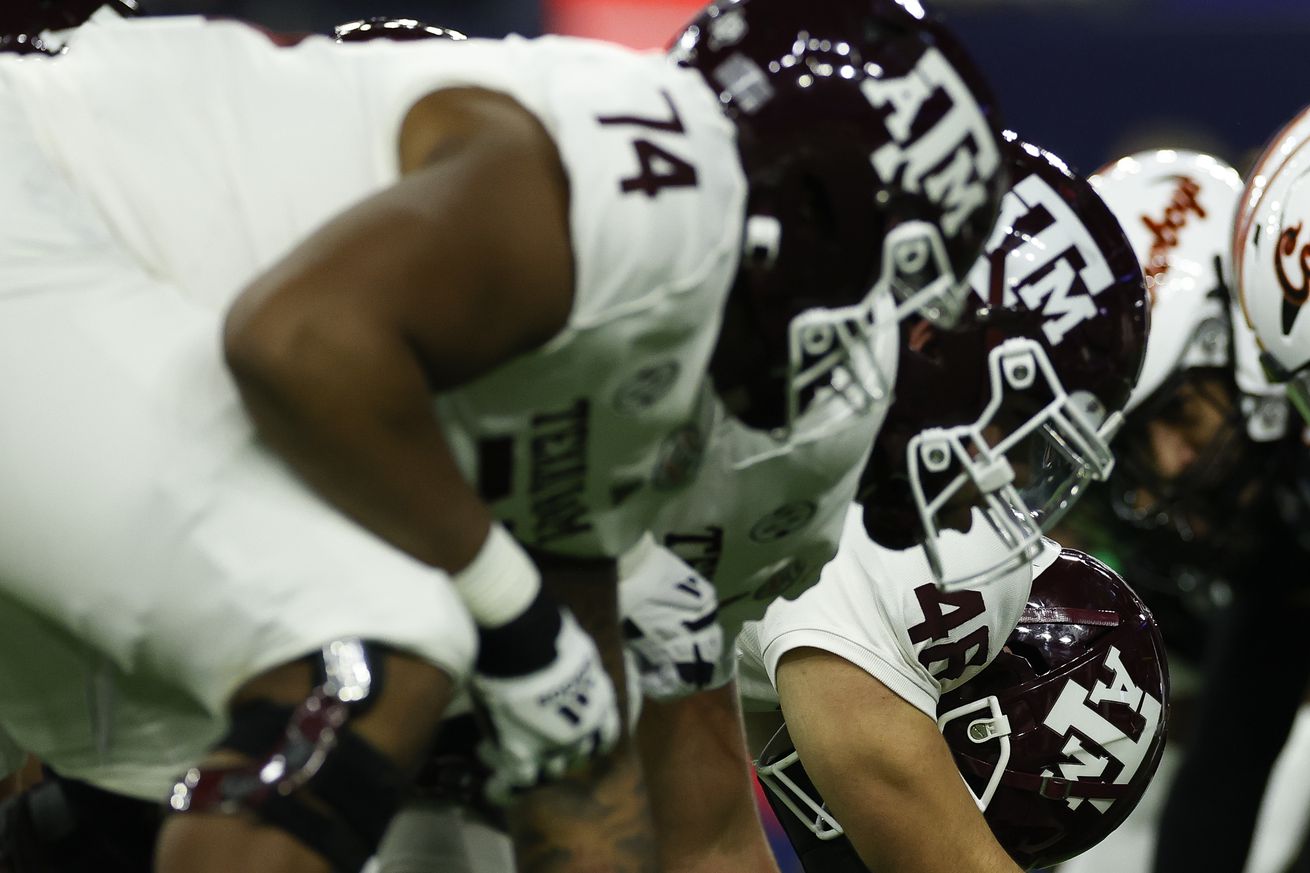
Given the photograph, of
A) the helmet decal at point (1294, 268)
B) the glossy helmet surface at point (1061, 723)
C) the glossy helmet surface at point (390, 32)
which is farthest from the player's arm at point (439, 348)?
the helmet decal at point (1294, 268)

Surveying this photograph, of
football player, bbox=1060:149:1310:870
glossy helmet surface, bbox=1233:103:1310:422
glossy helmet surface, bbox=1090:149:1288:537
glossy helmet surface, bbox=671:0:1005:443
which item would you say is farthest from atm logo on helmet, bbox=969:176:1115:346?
glossy helmet surface, bbox=1090:149:1288:537

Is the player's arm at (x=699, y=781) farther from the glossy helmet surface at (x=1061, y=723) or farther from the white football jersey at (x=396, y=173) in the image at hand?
the white football jersey at (x=396, y=173)

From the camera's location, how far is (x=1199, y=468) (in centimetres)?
396

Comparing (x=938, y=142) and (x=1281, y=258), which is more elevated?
(x=938, y=142)

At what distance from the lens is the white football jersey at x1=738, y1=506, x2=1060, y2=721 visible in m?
2.19

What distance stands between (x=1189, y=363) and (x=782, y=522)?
87.3 inches

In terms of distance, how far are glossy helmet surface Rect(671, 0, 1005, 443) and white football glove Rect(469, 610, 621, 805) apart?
1.08 feet

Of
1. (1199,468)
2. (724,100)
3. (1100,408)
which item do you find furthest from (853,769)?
(1199,468)

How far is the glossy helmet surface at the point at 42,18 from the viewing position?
7.40 ft

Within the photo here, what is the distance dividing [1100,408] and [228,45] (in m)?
1.18

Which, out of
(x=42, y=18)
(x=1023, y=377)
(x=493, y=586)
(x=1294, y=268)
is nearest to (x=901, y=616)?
(x=1023, y=377)

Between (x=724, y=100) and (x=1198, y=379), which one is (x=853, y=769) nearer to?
(x=724, y=100)

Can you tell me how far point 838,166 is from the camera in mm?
1588

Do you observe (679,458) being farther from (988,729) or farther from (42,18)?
(42,18)
